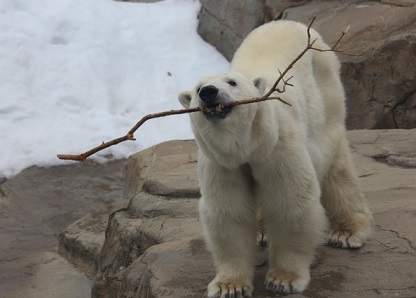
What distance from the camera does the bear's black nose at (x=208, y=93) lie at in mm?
2555

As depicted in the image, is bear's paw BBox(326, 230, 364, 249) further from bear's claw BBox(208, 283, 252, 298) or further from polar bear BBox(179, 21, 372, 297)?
bear's claw BBox(208, 283, 252, 298)

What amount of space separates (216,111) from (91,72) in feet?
22.9

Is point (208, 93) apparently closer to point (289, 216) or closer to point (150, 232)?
point (289, 216)

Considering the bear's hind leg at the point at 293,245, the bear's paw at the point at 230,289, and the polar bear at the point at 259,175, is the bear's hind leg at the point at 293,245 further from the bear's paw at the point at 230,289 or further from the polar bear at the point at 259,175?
the bear's paw at the point at 230,289

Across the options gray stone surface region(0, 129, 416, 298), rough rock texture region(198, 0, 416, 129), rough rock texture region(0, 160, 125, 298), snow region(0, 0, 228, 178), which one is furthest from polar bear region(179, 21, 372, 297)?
snow region(0, 0, 228, 178)

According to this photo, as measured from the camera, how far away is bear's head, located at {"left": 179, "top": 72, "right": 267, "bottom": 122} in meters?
2.57

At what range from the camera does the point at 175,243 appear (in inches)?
150

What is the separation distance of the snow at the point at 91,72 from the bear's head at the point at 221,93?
4.89m

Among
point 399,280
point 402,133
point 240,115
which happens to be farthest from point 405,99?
point 240,115

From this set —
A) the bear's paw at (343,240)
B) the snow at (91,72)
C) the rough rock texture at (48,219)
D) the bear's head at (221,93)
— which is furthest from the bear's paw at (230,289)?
the snow at (91,72)

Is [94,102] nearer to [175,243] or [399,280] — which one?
[175,243]

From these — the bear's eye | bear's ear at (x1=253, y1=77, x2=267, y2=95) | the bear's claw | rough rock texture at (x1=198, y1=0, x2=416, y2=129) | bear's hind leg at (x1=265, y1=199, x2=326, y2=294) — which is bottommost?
rough rock texture at (x1=198, y1=0, x2=416, y2=129)

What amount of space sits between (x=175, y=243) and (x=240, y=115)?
1369 millimetres

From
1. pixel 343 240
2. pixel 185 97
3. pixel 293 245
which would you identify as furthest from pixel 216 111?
pixel 343 240
